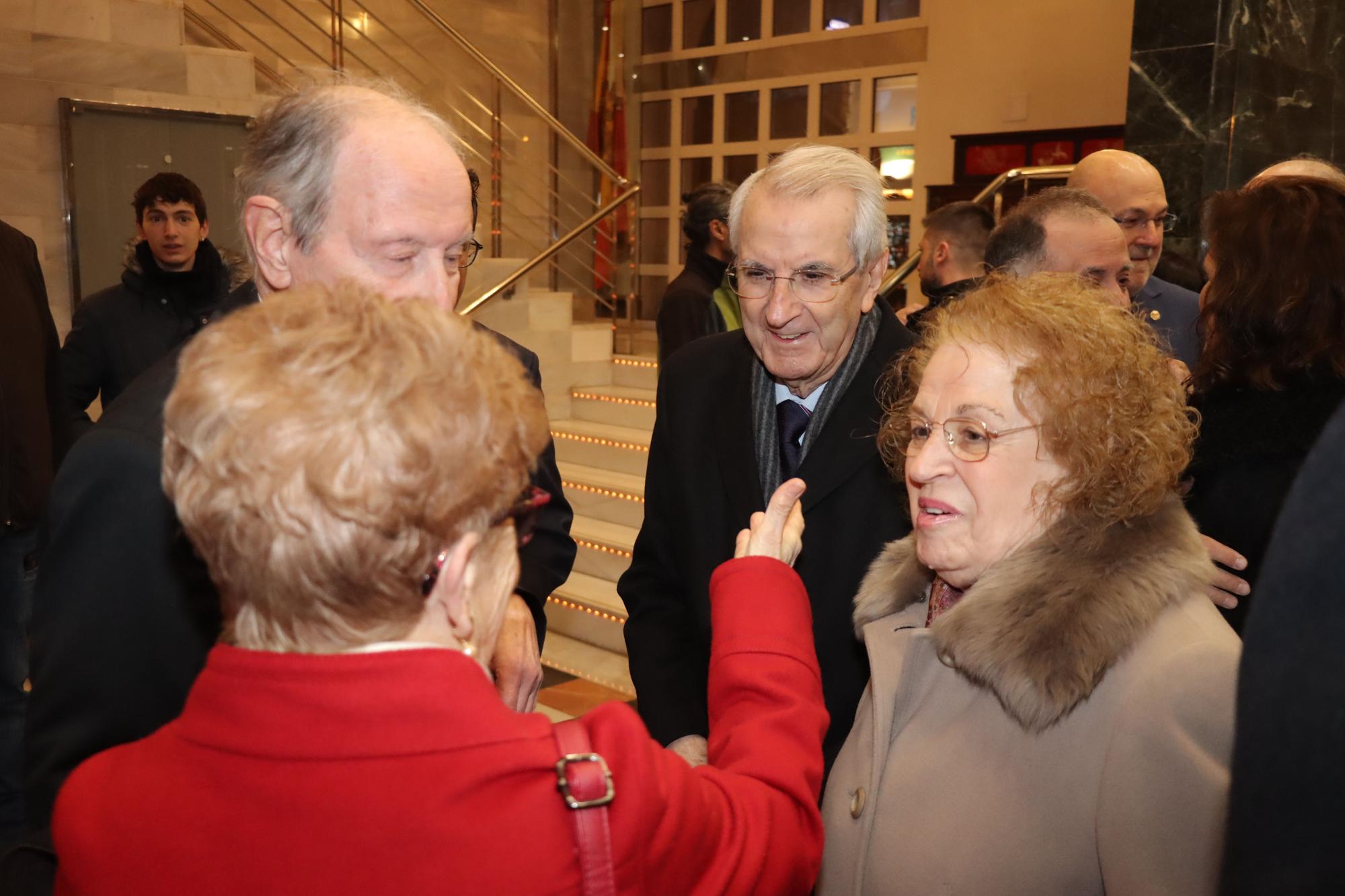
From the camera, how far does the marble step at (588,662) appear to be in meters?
5.00

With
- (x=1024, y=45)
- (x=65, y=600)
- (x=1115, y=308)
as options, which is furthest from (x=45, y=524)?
(x=1024, y=45)

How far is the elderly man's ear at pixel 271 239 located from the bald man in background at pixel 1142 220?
2981 mm

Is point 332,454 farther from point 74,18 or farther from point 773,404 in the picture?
point 74,18

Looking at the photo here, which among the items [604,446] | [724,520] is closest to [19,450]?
[724,520]

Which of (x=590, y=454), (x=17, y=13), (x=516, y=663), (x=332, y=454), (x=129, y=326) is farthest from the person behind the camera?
(x=590, y=454)

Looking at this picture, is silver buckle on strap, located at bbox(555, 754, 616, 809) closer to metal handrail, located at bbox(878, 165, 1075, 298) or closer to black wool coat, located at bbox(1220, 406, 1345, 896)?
black wool coat, located at bbox(1220, 406, 1345, 896)

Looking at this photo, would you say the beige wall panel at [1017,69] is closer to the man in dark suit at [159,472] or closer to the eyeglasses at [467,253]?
the eyeglasses at [467,253]

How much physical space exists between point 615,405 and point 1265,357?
577 cm

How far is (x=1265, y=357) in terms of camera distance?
2102mm

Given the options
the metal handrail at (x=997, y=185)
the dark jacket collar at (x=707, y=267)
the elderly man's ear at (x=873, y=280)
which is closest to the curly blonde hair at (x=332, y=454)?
the elderly man's ear at (x=873, y=280)

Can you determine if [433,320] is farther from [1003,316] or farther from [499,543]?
[1003,316]

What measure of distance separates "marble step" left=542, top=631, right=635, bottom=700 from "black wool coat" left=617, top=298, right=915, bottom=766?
277 cm

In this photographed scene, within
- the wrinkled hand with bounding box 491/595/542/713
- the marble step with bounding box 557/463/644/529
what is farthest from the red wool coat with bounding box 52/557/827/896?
the marble step with bounding box 557/463/644/529

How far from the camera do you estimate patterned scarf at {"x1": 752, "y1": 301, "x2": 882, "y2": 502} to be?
2.05 metres
